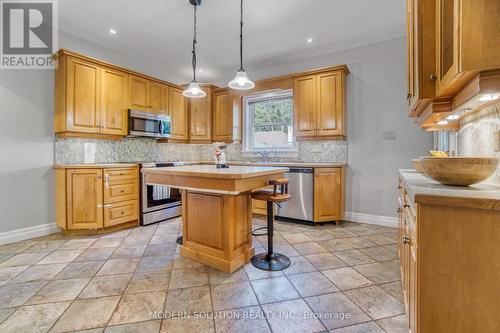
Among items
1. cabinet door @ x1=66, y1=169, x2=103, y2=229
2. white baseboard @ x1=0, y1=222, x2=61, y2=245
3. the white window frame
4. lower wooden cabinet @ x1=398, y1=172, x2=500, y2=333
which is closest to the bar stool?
→ lower wooden cabinet @ x1=398, y1=172, x2=500, y2=333

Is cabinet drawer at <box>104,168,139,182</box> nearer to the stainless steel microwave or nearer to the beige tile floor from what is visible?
the stainless steel microwave

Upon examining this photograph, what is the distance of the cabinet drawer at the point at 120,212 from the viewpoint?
132 inches

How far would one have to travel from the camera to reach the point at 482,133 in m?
1.55

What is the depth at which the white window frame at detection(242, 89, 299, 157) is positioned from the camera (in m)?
4.44

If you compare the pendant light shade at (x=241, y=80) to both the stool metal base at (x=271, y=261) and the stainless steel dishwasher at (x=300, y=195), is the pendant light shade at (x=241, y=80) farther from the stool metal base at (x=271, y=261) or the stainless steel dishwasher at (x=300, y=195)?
the stool metal base at (x=271, y=261)

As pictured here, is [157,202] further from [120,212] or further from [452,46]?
[452,46]

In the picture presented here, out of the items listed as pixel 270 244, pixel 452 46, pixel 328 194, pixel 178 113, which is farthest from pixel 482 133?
pixel 178 113

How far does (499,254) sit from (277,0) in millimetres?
2969

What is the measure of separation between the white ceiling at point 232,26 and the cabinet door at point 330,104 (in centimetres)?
60

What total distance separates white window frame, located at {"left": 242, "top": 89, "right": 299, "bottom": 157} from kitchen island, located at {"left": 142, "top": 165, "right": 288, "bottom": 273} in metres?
2.03

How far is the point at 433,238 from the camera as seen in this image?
915mm

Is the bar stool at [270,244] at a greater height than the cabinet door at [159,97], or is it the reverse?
the cabinet door at [159,97]

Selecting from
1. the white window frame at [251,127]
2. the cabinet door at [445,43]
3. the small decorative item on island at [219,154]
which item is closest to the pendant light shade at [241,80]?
the small decorative item on island at [219,154]

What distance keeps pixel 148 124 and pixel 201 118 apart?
1.23m
